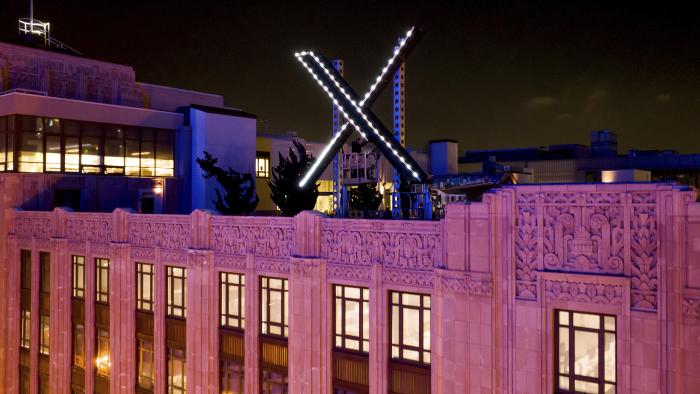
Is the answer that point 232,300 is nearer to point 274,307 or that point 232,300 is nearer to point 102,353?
point 274,307

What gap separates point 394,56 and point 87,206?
21.1 meters

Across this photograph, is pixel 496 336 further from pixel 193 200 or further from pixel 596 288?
pixel 193 200

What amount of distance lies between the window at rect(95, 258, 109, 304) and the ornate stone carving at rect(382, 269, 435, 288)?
15937 millimetres

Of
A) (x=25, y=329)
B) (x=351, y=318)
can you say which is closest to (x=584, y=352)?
(x=351, y=318)

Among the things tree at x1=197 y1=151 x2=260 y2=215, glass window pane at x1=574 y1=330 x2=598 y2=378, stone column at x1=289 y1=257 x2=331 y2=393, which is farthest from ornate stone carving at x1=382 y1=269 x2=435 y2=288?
tree at x1=197 y1=151 x2=260 y2=215

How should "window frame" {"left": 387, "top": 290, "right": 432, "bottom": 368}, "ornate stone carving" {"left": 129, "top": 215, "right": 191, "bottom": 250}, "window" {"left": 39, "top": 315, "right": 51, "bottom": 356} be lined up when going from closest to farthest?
"window frame" {"left": 387, "top": 290, "right": 432, "bottom": 368}, "ornate stone carving" {"left": 129, "top": 215, "right": 191, "bottom": 250}, "window" {"left": 39, "top": 315, "right": 51, "bottom": 356}

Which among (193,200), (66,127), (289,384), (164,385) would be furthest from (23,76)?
(289,384)

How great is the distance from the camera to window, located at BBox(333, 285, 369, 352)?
19.2 m

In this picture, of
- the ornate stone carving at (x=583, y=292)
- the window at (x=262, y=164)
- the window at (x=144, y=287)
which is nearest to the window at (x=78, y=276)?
the window at (x=144, y=287)

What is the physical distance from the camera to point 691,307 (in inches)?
531

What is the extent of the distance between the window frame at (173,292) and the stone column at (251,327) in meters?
3.92

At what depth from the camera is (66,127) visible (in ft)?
114

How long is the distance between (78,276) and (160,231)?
729 cm

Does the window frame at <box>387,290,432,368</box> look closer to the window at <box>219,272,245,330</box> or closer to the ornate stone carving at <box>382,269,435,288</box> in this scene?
the ornate stone carving at <box>382,269,435,288</box>
